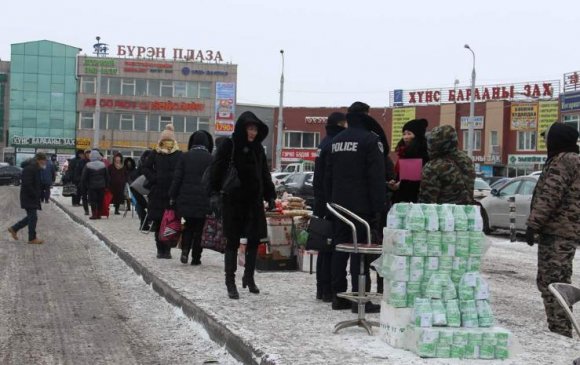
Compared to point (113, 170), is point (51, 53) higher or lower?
higher

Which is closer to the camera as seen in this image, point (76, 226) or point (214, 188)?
point (214, 188)

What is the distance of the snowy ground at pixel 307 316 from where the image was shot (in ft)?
19.6

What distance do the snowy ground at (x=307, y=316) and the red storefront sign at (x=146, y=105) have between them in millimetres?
80711

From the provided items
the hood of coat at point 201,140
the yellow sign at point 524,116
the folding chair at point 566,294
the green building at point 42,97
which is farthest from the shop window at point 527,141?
the folding chair at point 566,294

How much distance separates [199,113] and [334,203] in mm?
88432

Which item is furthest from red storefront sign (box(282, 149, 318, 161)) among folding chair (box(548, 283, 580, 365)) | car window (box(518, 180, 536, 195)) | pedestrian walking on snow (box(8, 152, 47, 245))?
folding chair (box(548, 283, 580, 365))

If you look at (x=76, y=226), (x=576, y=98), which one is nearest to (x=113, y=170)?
(x=76, y=226)

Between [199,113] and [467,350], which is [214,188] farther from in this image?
[199,113]

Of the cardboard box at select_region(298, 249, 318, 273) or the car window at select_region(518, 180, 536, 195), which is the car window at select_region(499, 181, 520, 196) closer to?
the car window at select_region(518, 180, 536, 195)

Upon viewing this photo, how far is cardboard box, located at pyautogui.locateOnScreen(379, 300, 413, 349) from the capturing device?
19.9 feet

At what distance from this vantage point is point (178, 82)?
94000 millimetres

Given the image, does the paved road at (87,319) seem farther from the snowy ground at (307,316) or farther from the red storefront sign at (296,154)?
the red storefront sign at (296,154)

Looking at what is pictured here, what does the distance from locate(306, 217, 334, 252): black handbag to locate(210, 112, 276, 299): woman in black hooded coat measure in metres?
0.74

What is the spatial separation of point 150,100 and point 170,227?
3268 inches
